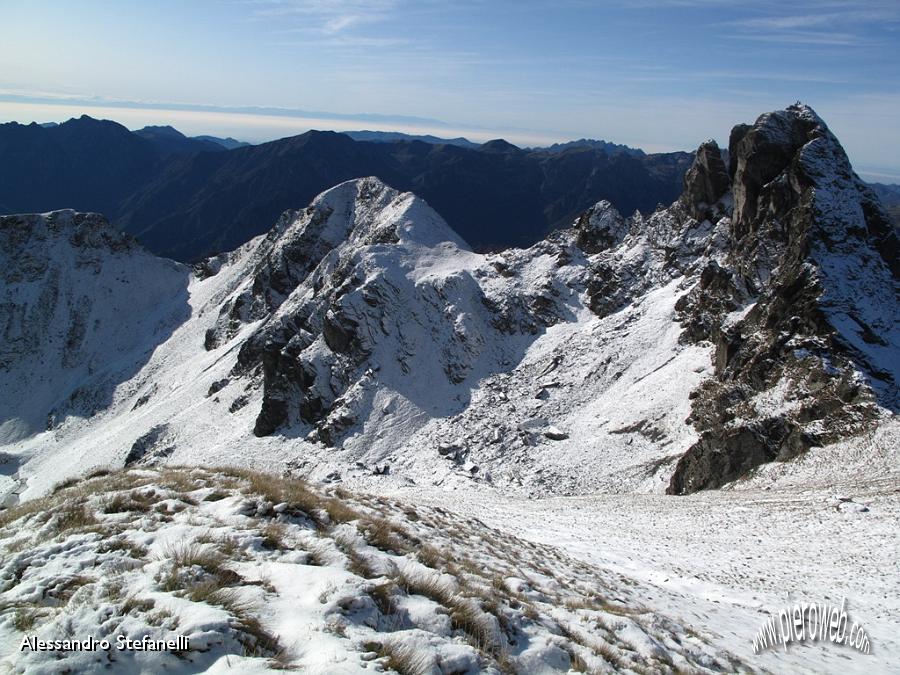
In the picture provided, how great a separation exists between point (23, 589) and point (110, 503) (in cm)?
297

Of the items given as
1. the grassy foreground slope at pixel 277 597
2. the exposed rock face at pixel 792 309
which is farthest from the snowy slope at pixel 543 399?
the exposed rock face at pixel 792 309

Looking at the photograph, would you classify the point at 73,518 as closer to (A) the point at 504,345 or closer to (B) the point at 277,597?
(B) the point at 277,597

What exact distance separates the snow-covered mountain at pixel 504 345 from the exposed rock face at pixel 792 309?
16 centimetres

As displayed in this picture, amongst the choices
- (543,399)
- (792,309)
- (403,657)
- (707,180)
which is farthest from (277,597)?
(707,180)

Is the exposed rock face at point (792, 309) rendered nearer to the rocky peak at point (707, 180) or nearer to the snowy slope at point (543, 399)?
the snowy slope at point (543, 399)

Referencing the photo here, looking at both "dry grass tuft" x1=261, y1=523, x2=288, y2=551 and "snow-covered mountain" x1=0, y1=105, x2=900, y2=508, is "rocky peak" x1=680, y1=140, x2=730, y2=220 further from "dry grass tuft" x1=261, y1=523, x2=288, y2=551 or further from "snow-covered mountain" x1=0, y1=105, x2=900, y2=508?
"dry grass tuft" x1=261, y1=523, x2=288, y2=551

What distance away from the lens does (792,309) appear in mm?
34656

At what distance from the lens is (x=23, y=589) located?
6.15 m

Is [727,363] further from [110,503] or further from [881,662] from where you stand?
[110,503]

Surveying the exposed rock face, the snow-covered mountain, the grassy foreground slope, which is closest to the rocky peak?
the snow-covered mountain

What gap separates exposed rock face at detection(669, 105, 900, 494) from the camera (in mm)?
29422

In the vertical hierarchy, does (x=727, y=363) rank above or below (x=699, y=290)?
below

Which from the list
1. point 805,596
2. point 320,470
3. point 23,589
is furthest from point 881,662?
point 320,470

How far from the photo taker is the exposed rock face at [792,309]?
29.4 metres
